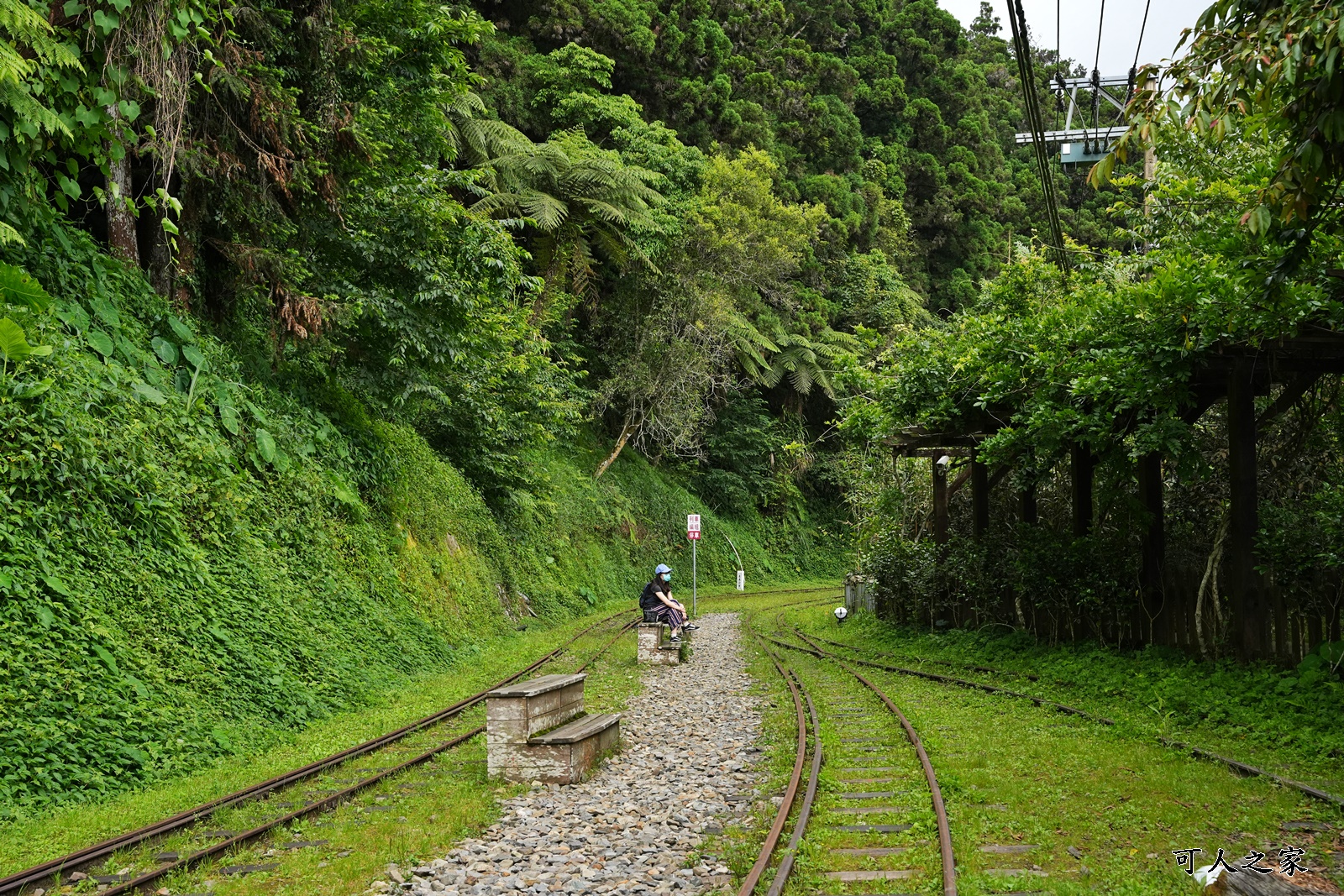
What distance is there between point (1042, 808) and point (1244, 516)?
5.63 meters

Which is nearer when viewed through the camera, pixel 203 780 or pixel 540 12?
pixel 203 780

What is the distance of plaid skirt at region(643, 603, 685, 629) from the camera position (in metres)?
16.1

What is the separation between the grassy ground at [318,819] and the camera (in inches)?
221

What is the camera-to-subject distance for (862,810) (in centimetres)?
699

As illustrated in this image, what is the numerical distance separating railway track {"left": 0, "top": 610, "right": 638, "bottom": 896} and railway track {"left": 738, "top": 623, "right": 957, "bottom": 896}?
3288 millimetres

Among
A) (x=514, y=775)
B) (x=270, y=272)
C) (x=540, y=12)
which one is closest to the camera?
(x=514, y=775)

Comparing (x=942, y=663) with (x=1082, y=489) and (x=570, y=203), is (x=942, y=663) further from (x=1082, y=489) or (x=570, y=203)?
(x=570, y=203)

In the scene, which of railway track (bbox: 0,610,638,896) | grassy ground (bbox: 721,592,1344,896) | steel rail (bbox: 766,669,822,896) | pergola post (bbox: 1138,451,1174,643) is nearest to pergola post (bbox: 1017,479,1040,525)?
pergola post (bbox: 1138,451,1174,643)

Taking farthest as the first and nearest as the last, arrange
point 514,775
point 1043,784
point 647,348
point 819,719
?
point 647,348 < point 819,719 < point 514,775 < point 1043,784

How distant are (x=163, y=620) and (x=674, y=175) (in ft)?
87.3

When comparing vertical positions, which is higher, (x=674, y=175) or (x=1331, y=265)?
(x=674, y=175)

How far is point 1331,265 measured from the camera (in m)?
8.88

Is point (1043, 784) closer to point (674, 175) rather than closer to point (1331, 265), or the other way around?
point (1331, 265)

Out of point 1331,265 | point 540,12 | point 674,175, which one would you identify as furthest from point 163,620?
point 540,12
